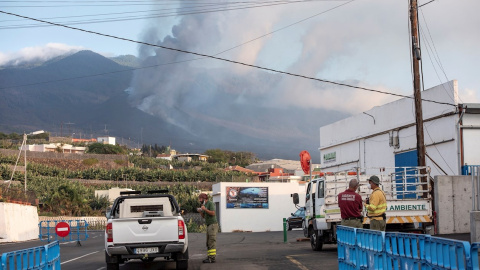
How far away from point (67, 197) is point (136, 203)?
53.1 meters

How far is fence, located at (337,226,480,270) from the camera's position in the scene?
21.0ft

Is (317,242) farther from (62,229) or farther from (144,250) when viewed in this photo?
(62,229)

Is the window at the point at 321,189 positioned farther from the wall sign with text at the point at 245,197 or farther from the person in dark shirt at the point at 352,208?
the wall sign with text at the point at 245,197

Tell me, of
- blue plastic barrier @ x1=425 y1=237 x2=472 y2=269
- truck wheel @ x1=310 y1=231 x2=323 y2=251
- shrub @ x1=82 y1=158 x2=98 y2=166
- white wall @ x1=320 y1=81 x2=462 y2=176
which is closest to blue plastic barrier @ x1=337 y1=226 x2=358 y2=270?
blue plastic barrier @ x1=425 y1=237 x2=472 y2=269

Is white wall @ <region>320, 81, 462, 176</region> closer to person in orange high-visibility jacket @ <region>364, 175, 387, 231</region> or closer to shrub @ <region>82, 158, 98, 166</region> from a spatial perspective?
person in orange high-visibility jacket @ <region>364, 175, 387, 231</region>

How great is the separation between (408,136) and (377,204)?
2409 cm

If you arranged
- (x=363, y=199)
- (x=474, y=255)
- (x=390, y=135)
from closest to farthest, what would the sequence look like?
(x=474, y=255)
(x=363, y=199)
(x=390, y=135)

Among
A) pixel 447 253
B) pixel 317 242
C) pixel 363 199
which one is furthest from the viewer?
pixel 317 242

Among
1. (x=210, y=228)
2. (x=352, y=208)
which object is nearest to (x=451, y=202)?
(x=210, y=228)

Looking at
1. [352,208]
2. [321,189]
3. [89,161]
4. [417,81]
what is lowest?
[352,208]

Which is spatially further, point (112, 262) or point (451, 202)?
point (451, 202)

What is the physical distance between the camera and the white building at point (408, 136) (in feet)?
105

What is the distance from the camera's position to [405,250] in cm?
843

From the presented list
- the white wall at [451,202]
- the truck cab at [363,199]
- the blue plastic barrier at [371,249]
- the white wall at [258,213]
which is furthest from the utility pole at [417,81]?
the white wall at [258,213]
